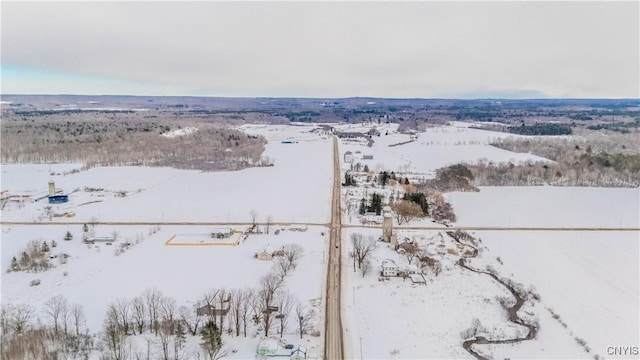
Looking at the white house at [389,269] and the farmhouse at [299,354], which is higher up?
the white house at [389,269]

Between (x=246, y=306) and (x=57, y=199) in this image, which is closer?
(x=246, y=306)

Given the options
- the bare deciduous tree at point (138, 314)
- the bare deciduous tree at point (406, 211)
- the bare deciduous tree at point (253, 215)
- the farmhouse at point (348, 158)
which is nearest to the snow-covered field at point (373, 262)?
→ the bare deciduous tree at point (253, 215)

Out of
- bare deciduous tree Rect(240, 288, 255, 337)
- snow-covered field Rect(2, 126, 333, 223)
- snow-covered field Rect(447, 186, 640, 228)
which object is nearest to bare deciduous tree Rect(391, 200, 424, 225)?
snow-covered field Rect(447, 186, 640, 228)

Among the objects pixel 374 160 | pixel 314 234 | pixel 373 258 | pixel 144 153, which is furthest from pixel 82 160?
pixel 373 258

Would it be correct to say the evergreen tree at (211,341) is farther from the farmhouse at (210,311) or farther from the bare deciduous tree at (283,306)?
the bare deciduous tree at (283,306)

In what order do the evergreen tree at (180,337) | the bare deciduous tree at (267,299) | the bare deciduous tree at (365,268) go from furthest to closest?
the bare deciduous tree at (365,268)
the bare deciduous tree at (267,299)
the evergreen tree at (180,337)

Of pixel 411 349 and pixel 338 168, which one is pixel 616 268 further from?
pixel 338 168

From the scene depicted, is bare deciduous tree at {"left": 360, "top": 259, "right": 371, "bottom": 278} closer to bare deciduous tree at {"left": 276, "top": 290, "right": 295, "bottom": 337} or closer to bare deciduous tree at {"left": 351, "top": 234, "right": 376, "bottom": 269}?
bare deciduous tree at {"left": 351, "top": 234, "right": 376, "bottom": 269}

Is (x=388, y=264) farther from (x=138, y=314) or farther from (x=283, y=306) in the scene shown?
(x=138, y=314)

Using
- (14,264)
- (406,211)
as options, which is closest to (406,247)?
(406,211)

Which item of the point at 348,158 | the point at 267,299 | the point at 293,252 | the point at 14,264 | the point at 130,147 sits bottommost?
the point at 14,264

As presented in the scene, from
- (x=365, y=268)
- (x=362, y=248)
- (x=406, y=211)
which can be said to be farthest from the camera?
(x=406, y=211)
